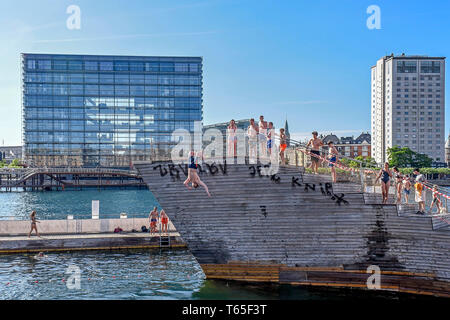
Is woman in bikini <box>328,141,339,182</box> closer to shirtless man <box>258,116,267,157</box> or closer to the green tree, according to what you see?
shirtless man <box>258,116,267,157</box>

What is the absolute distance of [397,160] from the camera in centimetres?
13925

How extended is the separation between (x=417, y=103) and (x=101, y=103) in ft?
406

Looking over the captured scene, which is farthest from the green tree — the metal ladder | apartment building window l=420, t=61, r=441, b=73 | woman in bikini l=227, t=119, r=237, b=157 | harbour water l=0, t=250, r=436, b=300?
woman in bikini l=227, t=119, r=237, b=157

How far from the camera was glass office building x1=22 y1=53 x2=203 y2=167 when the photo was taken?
122875 mm

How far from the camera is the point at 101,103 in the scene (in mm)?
124000

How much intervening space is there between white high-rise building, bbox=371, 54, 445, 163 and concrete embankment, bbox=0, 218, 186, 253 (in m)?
162

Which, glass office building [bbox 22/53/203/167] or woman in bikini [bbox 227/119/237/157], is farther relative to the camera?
glass office building [bbox 22/53/203/167]

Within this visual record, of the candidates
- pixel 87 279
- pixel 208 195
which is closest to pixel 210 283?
pixel 208 195

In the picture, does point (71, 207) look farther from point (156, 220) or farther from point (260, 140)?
point (260, 140)

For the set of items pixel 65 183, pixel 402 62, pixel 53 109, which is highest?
pixel 402 62

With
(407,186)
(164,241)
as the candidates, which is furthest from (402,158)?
(407,186)
